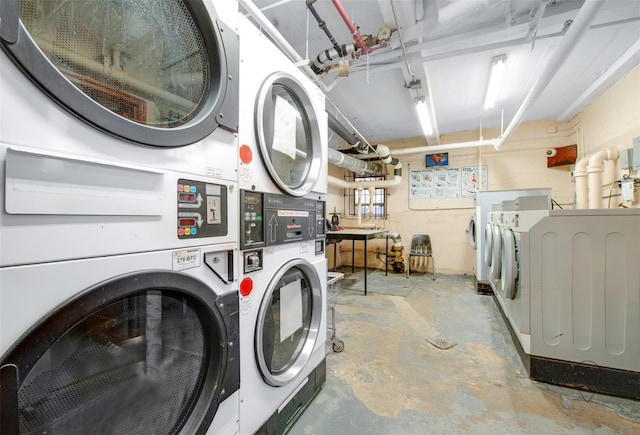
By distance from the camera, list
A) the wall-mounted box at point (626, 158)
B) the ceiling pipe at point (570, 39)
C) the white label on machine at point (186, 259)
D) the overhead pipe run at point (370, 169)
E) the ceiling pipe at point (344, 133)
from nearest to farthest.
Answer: the white label on machine at point (186, 259), the ceiling pipe at point (570, 39), the wall-mounted box at point (626, 158), the ceiling pipe at point (344, 133), the overhead pipe run at point (370, 169)

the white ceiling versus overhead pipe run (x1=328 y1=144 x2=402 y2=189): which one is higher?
the white ceiling

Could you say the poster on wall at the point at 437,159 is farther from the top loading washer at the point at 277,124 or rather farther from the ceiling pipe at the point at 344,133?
the top loading washer at the point at 277,124

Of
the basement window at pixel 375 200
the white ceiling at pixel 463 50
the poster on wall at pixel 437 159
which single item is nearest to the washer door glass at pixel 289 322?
the white ceiling at pixel 463 50

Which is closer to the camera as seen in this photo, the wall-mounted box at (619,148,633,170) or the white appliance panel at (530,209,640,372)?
the white appliance panel at (530,209,640,372)

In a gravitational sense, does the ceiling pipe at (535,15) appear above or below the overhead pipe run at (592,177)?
above

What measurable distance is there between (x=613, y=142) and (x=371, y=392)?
4.04 m

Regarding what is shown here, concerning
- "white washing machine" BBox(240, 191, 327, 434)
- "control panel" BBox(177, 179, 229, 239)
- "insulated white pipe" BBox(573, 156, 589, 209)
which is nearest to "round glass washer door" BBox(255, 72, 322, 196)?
"white washing machine" BBox(240, 191, 327, 434)

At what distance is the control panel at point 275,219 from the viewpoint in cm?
104

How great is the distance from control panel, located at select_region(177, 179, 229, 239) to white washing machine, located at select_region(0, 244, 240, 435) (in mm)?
61

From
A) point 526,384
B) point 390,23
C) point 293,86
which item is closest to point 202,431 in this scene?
point 293,86

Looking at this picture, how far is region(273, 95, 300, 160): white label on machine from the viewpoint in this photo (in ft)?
4.21

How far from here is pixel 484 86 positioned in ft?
10.3

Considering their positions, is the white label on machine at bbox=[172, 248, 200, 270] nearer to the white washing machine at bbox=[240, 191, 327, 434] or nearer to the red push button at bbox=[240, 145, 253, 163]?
the white washing machine at bbox=[240, 191, 327, 434]

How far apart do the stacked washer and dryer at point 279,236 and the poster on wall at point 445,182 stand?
4060mm
